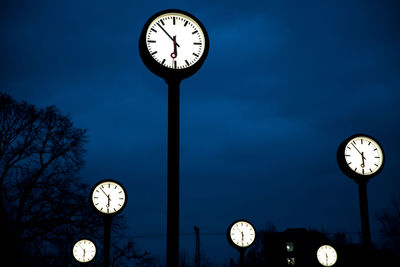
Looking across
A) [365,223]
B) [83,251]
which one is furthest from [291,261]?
[365,223]

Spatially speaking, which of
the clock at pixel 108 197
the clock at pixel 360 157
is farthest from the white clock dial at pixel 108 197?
the clock at pixel 360 157

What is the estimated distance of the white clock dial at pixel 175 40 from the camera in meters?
4.66

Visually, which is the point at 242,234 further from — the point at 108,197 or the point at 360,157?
the point at 360,157

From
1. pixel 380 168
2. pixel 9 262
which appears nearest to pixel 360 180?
pixel 380 168

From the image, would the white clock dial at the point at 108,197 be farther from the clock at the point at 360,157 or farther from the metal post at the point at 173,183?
the metal post at the point at 173,183

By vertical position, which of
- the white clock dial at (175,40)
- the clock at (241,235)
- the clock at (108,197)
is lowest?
the clock at (241,235)

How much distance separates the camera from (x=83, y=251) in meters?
14.4

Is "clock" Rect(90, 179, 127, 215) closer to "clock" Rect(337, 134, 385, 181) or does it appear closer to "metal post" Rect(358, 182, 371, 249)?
"clock" Rect(337, 134, 385, 181)

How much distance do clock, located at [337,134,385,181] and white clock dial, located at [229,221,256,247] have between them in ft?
19.9

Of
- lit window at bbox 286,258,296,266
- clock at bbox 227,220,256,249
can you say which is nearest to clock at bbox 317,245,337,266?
clock at bbox 227,220,256,249

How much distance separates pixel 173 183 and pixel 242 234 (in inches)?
347

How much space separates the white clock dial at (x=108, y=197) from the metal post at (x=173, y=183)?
4.85m

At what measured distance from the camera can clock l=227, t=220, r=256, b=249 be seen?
12398mm

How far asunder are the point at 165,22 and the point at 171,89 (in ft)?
2.66
